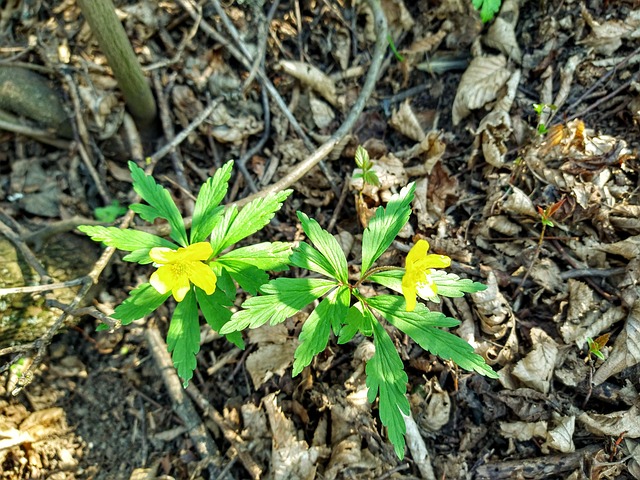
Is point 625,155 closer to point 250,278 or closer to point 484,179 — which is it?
point 484,179

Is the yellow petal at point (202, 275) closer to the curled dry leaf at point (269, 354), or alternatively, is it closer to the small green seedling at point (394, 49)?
the curled dry leaf at point (269, 354)

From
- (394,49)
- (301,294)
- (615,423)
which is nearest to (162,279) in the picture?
(301,294)


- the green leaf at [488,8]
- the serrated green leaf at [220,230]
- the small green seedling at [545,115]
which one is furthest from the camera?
the green leaf at [488,8]

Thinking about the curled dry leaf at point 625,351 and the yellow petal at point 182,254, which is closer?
the yellow petal at point 182,254

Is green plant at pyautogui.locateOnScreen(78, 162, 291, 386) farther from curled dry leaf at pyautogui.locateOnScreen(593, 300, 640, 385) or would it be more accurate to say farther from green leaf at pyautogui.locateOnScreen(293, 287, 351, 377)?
curled dry leaf at pyautogui.locateOnScreen(593, 300, 640, 385)

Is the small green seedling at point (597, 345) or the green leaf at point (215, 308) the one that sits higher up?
the green leaf at point (215, 308)

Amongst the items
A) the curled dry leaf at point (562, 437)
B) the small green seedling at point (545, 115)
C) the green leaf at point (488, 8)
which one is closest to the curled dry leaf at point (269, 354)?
the curled dry leaf at point (562, 437)

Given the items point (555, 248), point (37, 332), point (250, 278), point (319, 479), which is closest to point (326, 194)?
point (250, 278)

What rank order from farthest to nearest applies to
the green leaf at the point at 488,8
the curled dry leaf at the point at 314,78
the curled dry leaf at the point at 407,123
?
the curled dry leaf at the point at 314,78 → the curled dry leaf at the point at 407,123 → the green leaf at the point at 488,8

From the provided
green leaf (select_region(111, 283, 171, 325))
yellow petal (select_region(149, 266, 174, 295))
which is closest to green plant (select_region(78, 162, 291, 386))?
green leaf (select_region(111, 283, 171, 325))
